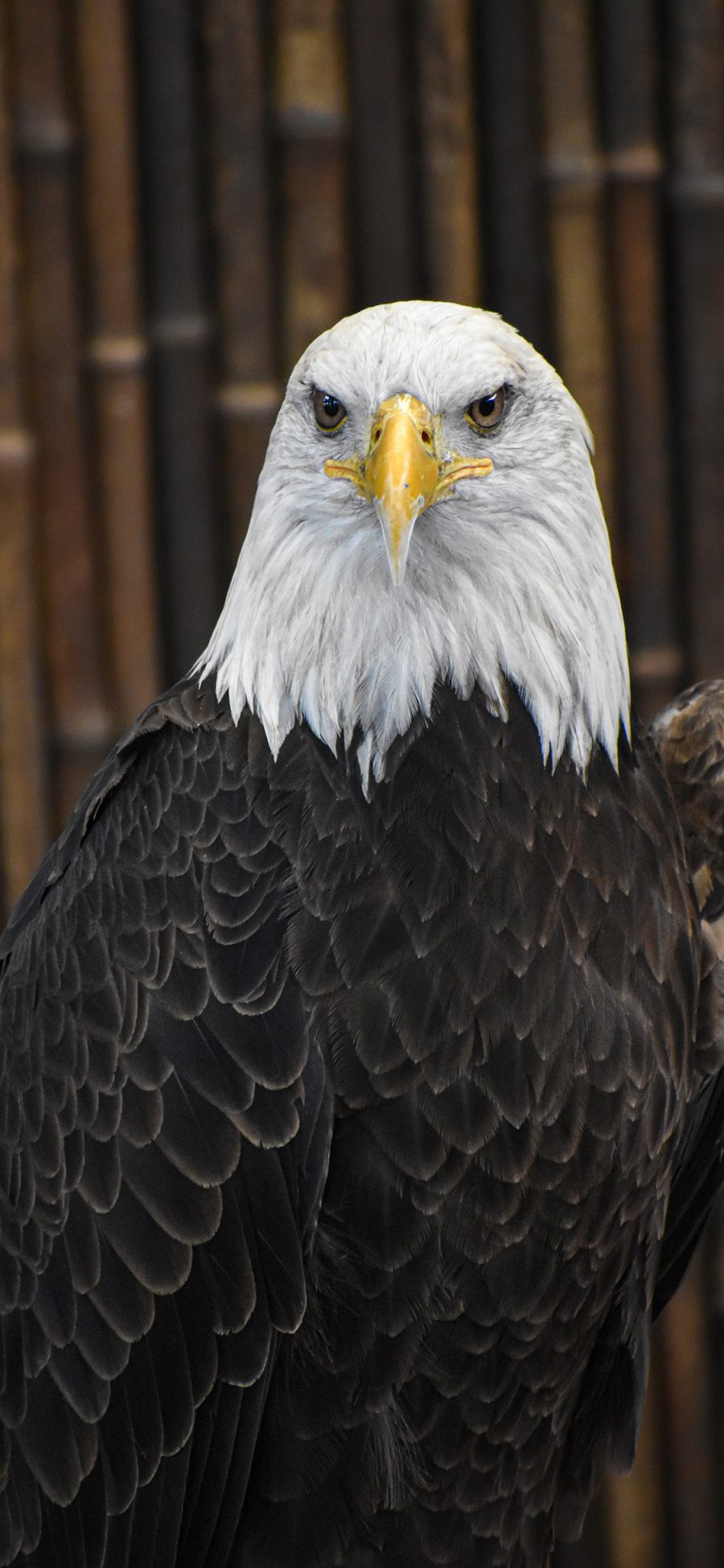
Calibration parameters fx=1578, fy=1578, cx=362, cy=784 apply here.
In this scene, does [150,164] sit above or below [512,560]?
above

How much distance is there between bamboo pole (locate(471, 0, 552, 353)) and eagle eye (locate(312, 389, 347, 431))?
1009mm

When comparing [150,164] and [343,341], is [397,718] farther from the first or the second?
[150,164]

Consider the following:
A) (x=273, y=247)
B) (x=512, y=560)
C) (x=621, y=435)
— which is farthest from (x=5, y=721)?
(x=512, y=560)

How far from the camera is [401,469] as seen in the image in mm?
1233

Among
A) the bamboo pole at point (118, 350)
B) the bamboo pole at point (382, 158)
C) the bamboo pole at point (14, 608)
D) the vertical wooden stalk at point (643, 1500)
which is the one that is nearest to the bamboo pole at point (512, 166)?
the bamboo pole at point (382, 158)

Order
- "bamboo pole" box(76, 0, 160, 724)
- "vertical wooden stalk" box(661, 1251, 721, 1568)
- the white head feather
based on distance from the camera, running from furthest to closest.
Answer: "vertical wooden stalk" box(661, 1251, 721, 1568) < "bamboo pole" box(76, 0, 160, 724) < the white head feather

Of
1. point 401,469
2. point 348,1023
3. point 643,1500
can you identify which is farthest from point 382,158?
point 643,1500

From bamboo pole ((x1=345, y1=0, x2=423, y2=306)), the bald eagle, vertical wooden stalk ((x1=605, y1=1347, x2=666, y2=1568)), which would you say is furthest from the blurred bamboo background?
vertical wooden stalk ((x1=605, y1=1347, x2=666, y2=1568))

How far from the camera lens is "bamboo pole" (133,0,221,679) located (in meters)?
2.16

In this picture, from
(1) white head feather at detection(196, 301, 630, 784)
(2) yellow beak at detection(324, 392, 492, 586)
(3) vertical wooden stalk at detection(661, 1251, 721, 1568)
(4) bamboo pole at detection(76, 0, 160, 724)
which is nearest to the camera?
(2) yellow beak at detection(324, 392, 492, 586)

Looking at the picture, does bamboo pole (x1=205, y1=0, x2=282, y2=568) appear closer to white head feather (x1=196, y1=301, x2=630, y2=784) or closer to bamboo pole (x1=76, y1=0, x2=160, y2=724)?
bamboo pole (x1=76, y1=0, x2=160, y2=724)

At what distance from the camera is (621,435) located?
91.2 inches

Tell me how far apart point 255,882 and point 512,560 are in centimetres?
35

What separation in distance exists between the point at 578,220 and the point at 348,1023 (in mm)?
1387
